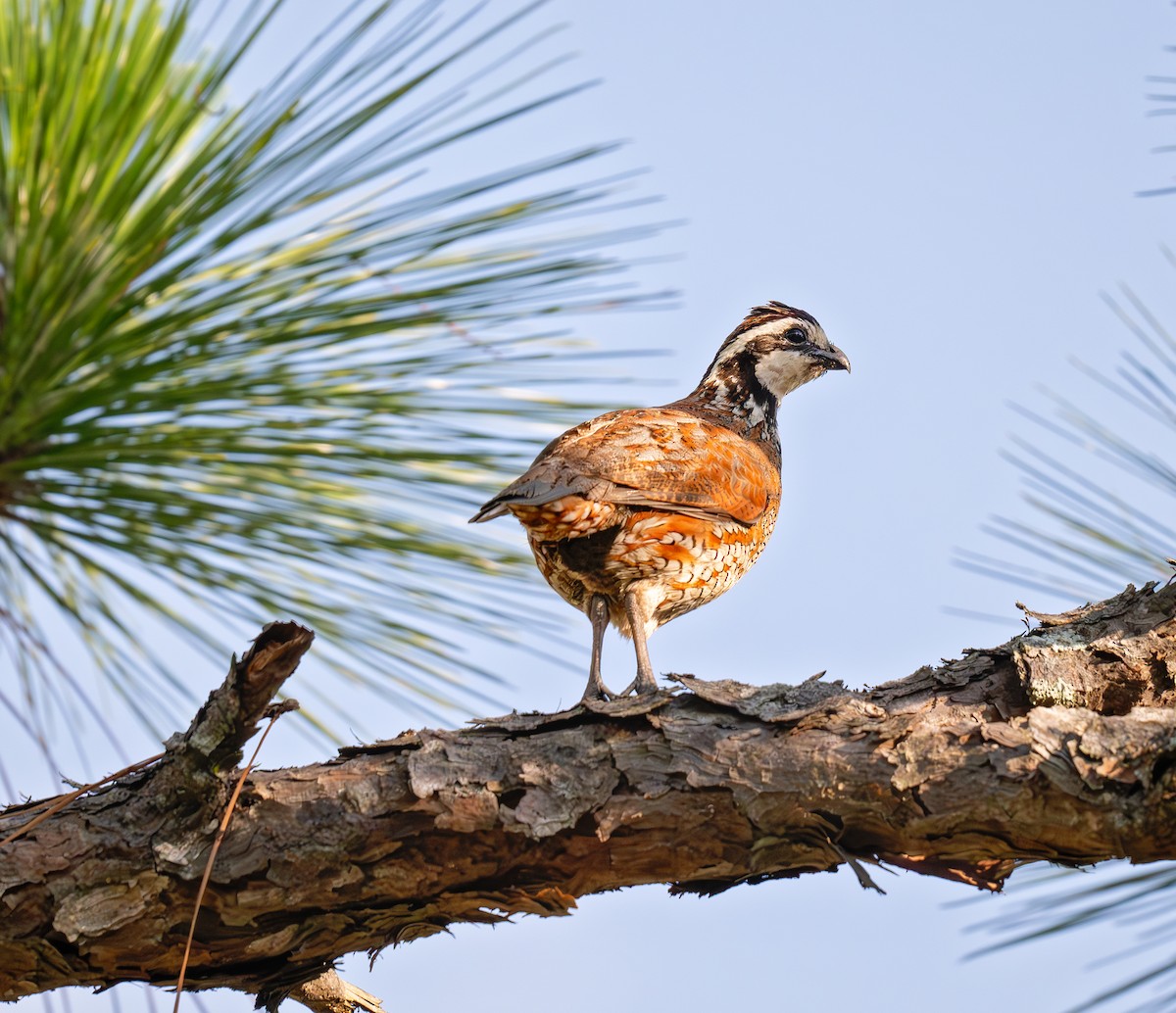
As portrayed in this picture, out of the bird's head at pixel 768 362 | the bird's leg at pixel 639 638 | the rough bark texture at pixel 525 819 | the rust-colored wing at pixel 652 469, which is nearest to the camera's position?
the rough bark texture at pixel 525 819

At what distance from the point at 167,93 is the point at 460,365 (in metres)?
1.15

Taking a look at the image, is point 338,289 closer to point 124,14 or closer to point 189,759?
point 124,14

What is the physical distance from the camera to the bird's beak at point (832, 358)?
6531 millimetres

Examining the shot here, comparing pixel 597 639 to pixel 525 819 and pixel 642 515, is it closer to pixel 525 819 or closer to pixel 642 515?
pixel 642 515

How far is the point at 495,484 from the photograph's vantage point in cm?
462

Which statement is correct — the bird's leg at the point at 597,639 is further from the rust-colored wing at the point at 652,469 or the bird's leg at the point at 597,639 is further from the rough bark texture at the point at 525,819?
the rough bark texture at the point at 525,819

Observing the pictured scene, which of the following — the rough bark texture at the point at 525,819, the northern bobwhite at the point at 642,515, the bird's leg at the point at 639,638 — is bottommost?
the rough bark texture at the point at 525,819

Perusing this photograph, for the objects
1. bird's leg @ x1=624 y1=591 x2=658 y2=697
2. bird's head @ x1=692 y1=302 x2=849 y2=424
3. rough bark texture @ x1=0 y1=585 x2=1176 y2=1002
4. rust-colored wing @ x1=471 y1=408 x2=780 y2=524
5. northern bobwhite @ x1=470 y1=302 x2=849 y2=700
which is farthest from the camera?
bird's head @ x1=692 y1=302 x2=849 y2=424

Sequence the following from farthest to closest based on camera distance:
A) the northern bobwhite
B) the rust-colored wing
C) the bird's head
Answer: the bird's head < the northern bobwhite < the rust-colored wing

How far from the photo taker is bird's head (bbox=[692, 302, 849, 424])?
6.48 m

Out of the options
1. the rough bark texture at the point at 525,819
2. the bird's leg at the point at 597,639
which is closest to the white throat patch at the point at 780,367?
the bird's leg at the point at 597,639

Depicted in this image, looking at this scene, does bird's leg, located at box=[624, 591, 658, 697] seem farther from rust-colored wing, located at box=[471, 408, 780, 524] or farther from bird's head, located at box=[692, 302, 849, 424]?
bird's head, located at box=[692, 302, 849, 424]

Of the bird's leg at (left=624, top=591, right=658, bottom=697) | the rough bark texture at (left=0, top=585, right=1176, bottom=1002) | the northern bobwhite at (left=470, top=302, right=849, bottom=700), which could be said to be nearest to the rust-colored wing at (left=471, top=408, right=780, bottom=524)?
the northern bobwhite at (left=470, top=302, right=849, bottom=700)

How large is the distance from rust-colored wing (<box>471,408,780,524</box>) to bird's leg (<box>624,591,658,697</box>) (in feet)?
1.26
